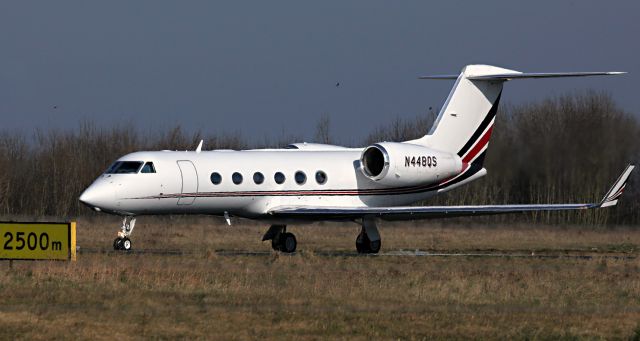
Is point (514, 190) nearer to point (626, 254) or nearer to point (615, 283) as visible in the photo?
point (626, 254)

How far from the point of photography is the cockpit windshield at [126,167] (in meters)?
31.1

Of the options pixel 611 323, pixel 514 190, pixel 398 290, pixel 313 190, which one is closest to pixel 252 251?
pixel 313 190

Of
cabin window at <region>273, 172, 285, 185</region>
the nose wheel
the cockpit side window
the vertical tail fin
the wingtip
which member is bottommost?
the nose wheel

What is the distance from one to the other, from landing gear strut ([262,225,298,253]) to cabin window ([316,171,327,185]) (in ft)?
5.22

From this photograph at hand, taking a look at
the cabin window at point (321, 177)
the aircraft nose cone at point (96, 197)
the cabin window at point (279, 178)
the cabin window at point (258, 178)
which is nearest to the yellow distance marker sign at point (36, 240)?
the aircraft nose cone at point (96, 197)

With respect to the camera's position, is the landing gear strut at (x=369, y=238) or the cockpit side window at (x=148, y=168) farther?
the landing gear strut at (x=369, y=238)

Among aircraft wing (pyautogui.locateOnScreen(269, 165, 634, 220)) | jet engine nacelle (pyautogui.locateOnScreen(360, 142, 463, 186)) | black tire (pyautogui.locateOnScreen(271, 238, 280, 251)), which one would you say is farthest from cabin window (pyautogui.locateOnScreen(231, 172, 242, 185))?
jet engine nacelle (pyautogui.locateOnScreen(360, 142, 463, 186))

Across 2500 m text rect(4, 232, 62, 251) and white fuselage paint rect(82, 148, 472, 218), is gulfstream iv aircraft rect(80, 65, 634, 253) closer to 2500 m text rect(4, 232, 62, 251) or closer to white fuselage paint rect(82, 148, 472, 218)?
white fuselage paint rect(82, 148, 472, 218)

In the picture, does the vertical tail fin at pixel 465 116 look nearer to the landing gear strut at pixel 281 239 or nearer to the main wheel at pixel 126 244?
the landing gear strut at pixel 281 239

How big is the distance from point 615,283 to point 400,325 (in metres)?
7.85

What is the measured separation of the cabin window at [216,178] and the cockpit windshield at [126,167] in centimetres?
189

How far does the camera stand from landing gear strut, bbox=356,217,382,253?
106ft

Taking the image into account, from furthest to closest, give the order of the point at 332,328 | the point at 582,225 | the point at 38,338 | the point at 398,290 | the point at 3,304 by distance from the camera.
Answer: the point at 582,225 < the point at 398,290 < the point at 3,304 < the point at 332,328 < the point at 38,338

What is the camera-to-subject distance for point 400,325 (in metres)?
16.7
